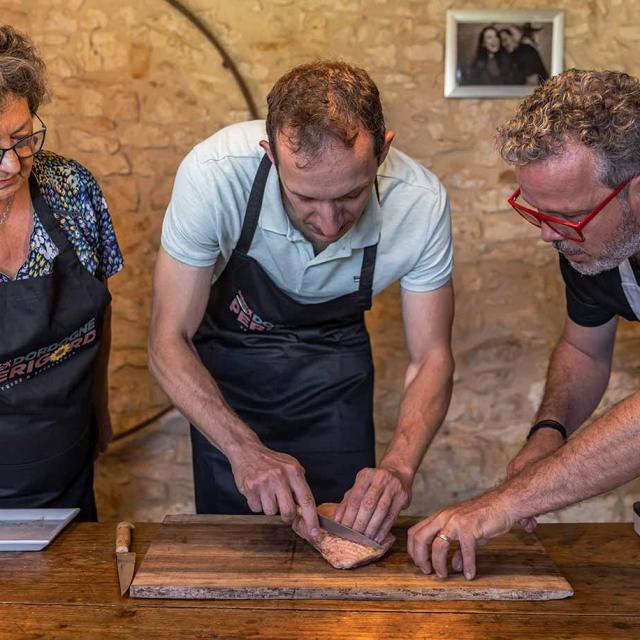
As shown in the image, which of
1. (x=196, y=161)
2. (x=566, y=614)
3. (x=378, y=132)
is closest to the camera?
A: (x=566, y=614)

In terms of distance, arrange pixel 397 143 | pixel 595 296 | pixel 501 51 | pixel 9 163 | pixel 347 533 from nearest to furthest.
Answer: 1. pixel 347 533
2. pixel 9 163
3. pixel 595 296
4. pixel 501 51
5. pixel 397 143

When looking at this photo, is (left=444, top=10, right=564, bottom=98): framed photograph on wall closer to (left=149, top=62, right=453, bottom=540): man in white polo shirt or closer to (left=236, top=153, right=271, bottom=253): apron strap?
(left=149, top=62, right=453, bottom=540): man in white polo shirt

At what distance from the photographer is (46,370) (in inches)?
95.9

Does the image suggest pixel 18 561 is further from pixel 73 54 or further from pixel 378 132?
pixel 73 54

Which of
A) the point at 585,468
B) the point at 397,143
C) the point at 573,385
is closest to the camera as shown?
the point at 585,468

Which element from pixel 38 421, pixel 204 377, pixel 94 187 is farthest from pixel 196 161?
pixel 38 421

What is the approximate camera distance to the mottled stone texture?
3.70 m

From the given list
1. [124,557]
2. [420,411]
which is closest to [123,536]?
[124,557]

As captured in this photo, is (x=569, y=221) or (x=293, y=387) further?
(x=293, y=387)

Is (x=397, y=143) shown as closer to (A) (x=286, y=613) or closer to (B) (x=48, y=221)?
(B) (x=48, y=221)

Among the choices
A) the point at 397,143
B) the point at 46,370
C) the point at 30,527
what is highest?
the point at 397,143

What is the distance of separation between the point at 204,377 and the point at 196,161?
0.58 meters

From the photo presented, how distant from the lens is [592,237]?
2043 mm

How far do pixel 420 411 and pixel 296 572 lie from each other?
692mm
